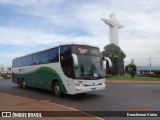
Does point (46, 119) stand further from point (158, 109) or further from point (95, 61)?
point (95, 61)

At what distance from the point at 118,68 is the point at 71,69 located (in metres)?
37.5

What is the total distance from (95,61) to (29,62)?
7808mm

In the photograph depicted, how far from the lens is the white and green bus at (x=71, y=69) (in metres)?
12.7

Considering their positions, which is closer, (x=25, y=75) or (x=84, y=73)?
(x=84, y=73)

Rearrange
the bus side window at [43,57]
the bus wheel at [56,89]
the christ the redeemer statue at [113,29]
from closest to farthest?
1. the bus wheel at [56,89]
2. the bus side window at [43,57]
3. the christ the redeemer statue at [113,29]

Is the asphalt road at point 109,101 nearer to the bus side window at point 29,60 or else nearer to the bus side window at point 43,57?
the bus side window at point 43,57

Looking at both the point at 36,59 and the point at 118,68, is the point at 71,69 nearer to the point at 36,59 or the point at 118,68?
the point at 36,59

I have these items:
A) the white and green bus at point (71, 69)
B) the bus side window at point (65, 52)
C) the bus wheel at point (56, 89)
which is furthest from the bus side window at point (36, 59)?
the bus side window at point (65, 52)

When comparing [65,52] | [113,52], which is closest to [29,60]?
[65,52]

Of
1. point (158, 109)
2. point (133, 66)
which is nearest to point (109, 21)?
point (133, 66)

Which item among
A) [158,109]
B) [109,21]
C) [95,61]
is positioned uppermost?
[109,21]

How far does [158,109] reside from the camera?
9680mm

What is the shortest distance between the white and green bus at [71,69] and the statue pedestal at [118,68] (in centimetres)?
3320

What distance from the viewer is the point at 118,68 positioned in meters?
49.2
